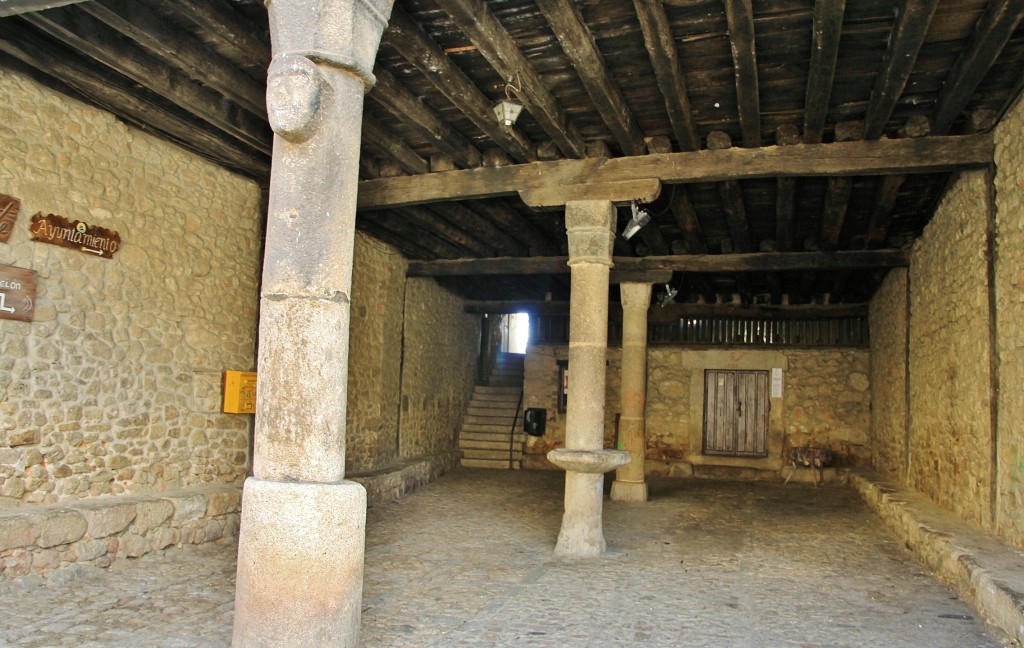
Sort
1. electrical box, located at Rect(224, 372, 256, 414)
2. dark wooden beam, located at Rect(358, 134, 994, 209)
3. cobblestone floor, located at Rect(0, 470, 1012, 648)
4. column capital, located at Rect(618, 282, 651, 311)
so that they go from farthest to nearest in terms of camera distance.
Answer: column capital, located at Rect(618, 282, 651, 311) → electrical box, located at Rect(224, 372, 256, 414) → dark wooden beam, located at Rect(358, 134, 994, 209) → cobblestone floor, located at Rect(0, 470, 1012, 648)

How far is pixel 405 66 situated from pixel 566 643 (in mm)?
3540

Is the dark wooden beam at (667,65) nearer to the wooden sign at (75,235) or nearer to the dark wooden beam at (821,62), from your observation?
the dark wooden beam at (821,62)

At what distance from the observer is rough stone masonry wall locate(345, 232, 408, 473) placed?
28.3ft

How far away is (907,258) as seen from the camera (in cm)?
831

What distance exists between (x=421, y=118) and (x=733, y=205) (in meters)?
3.22

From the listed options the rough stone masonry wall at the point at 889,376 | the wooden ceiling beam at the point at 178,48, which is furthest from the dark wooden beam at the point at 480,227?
the rough stone masonry wall at the point at 889,376

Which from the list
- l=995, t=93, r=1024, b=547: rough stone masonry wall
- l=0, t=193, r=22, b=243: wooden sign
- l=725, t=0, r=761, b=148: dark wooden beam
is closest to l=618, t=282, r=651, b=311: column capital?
l=725, t=0, r=761, b=148: dark wooden beam

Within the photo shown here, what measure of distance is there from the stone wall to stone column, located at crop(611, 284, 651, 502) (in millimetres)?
3120

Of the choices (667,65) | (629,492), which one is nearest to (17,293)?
(667,65)

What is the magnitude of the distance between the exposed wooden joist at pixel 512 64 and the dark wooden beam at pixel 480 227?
2187 mm

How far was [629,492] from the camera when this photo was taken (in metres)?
9.21

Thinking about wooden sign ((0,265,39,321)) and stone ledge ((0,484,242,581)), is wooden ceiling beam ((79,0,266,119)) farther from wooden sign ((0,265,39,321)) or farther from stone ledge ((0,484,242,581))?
stone ledge ((0,484,242,581))

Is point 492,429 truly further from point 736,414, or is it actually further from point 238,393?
point 238,393

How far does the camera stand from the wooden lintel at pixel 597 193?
589 centimetres
